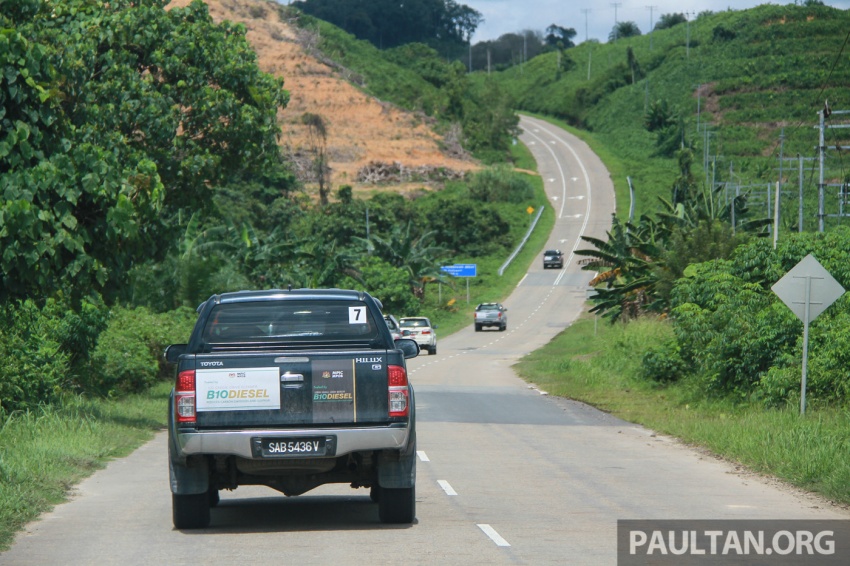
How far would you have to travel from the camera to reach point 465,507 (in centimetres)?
1253

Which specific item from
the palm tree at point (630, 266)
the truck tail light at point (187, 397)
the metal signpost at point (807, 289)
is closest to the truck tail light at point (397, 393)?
the truck tail light at point (187, 397)

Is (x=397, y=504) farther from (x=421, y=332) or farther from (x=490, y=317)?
(x=490, y=317)

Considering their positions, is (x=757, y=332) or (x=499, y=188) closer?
(x=757, y=332)

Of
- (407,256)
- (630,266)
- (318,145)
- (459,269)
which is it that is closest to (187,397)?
(630,266)

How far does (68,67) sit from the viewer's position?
2283cm

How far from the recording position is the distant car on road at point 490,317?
6731 centimetres

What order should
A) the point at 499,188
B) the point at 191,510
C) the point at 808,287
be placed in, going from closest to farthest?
1. the point at 191,510
2. the point at 808,287
3. the point at 499,188

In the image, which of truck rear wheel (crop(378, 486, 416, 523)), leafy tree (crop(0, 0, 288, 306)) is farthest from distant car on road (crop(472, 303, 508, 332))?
truck rear wheel (crop(378, 486, 416, 523))

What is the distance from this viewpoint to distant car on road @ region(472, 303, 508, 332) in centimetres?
6731

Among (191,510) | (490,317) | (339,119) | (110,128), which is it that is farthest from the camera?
(339,119)

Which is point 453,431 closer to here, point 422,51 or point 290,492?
point 290,492

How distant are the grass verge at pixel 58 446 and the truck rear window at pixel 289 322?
270 cm

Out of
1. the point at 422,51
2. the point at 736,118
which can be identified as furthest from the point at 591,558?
the point at 422,51

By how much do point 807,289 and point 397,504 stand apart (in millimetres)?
10378
